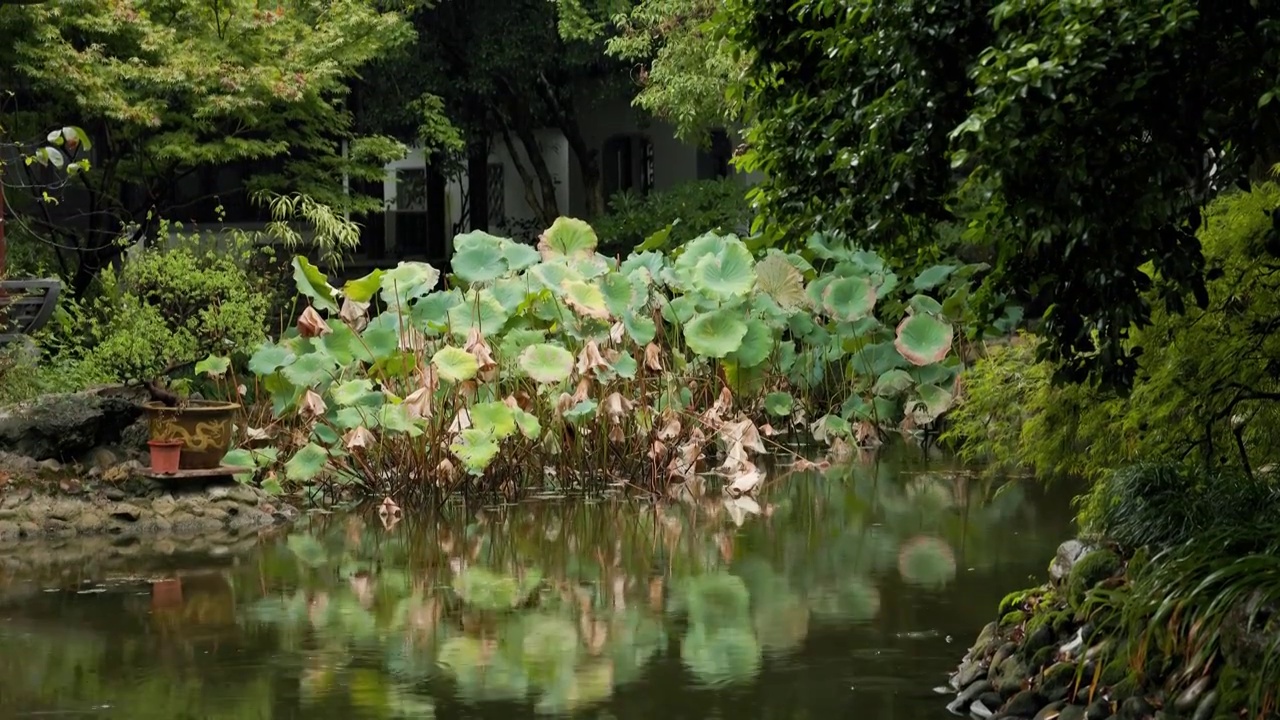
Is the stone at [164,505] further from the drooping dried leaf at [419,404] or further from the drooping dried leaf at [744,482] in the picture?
the drooping dried leaf at [744,482]

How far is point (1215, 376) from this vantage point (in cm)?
755

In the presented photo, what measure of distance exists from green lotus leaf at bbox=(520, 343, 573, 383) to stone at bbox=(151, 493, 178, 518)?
9.20ft

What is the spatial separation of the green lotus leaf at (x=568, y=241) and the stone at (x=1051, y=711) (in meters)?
9.12

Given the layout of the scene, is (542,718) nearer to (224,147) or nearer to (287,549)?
(287,549)

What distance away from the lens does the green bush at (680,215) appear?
23578mm

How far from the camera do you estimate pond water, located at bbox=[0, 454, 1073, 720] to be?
7.61m

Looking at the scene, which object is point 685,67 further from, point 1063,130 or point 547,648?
point 1063,130

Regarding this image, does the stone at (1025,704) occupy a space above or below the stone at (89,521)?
below

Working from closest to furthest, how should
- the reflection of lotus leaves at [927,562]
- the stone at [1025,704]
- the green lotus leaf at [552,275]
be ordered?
the stone at [1025,704]
the reflection of lotus leaves at [927,562]
the green lotus leaf at [552,275]

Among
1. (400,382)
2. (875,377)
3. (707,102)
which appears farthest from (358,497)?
(707,102)

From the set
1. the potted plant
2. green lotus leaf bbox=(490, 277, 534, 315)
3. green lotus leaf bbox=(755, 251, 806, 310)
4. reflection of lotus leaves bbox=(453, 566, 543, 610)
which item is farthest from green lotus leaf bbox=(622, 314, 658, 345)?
reflection of lotus leaves bbox=(453, 566, 543, 610)

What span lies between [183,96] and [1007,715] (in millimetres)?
13151

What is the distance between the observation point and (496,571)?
1055 centimetres

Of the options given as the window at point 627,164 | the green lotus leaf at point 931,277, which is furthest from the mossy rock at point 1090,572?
the window at point 627,164
